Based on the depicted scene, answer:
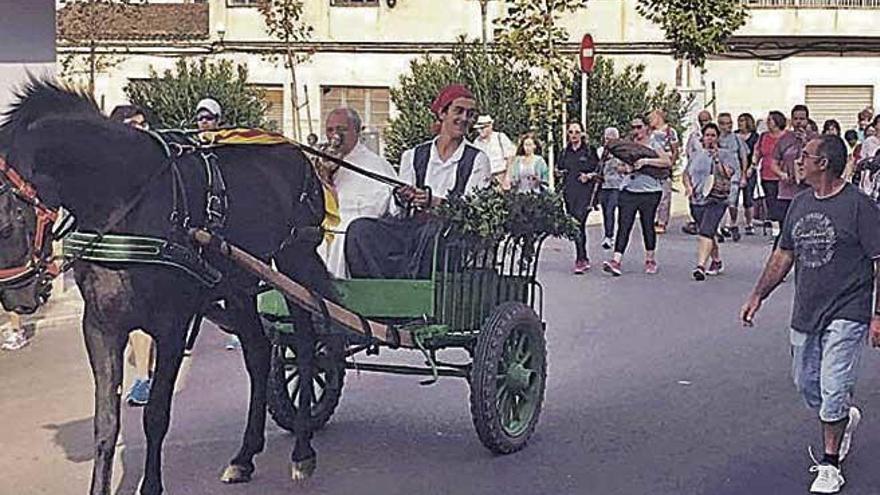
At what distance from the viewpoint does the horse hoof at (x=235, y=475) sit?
794cm

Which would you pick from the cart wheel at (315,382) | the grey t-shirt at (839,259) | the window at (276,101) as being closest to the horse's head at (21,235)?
the cart wheel at (315,382)

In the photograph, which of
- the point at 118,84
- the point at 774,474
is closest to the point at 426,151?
the point at 774,474

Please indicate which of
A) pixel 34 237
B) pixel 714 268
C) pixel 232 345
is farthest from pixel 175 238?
pixel 714 268

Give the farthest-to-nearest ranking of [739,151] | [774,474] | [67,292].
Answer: [739,151] < [67,292] < [774,474]

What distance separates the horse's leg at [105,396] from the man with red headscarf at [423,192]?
6.76 feet

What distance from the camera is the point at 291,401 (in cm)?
895

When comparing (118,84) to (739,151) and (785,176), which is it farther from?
(785,176)

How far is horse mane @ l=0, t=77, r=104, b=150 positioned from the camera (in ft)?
21.6

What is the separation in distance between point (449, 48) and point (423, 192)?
28968 millimetres

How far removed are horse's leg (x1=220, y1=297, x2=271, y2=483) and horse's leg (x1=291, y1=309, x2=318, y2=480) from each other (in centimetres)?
18

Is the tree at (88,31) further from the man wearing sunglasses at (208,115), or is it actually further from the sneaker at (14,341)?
the man wearing sunglasses at (208,115)

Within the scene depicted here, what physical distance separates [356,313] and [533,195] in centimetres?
123

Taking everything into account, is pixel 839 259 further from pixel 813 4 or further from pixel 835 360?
pixel 813 4

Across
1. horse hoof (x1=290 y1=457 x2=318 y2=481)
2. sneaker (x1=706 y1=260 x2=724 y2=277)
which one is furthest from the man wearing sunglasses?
sneaker (x1=706 y1=260 x2=724 y2=277)
